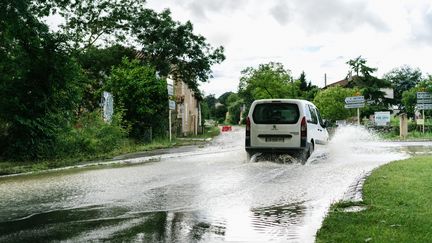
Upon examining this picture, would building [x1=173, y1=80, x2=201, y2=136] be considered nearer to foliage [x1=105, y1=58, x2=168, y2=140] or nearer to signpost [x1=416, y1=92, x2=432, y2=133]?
foliage [x1=105, y1=58, x2=168, y2=140]

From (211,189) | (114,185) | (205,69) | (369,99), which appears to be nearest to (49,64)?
(114,185)

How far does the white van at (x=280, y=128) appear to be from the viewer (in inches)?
586

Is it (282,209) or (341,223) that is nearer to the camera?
(341,223)

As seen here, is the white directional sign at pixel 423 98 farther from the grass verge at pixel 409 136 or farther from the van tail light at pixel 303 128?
the van tail light at pixel 303 128

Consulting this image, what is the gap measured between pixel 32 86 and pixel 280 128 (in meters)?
9.34

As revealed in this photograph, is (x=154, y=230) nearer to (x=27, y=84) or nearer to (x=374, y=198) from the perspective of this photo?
(x=374, y=198)

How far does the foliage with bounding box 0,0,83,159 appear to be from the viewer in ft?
56.4

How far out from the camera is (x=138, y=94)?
26.7m

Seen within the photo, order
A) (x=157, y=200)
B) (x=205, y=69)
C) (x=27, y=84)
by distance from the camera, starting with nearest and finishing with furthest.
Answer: (x=157, y=200), (x=27, y=84), (x=205, y=69)

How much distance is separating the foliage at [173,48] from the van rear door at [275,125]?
22428mm

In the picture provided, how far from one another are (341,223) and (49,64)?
14.9 meters

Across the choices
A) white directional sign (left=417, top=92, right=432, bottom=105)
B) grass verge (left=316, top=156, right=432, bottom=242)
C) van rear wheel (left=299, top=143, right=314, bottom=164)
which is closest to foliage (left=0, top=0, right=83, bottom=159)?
van rear wheel (left=299, top=143, right=314, bottom=164)

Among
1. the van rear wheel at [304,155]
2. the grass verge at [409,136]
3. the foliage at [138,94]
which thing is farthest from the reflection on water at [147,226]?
the grass verge at [409,136]

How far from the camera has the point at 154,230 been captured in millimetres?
6371
